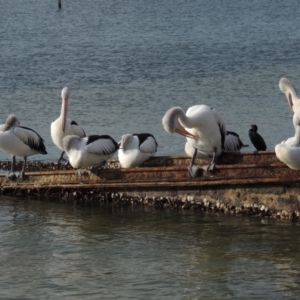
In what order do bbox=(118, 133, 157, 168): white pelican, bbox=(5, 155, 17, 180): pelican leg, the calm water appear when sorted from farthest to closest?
bbox=(5, 155, 17, 180): pelican leg → bbox=(118, 133, 157, 168): white pelican → the calm water

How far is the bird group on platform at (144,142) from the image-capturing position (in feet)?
36.2

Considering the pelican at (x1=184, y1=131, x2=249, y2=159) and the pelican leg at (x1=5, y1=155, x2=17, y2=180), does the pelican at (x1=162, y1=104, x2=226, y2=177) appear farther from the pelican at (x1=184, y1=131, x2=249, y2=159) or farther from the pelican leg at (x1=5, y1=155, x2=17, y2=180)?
the pelican leg at (x1=5, y1=155, x2=17, y2=180)

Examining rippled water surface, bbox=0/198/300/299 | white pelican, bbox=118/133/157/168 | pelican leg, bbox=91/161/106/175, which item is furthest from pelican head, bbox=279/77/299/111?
pelican leg, bbox=91/161/106/175

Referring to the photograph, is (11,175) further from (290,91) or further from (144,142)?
(290,91)

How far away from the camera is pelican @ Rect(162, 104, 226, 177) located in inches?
430

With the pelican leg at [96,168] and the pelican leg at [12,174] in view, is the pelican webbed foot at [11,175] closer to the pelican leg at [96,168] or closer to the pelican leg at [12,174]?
the pelican leg at [12,174]

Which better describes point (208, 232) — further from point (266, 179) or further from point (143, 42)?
point (143, 42)

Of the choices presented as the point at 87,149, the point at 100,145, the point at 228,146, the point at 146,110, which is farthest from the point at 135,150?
the point at 146,110

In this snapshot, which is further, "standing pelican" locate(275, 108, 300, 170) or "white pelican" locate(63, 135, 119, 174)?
"white pelican" locate(63, 135, 119, 174)

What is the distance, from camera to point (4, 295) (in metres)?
8.60

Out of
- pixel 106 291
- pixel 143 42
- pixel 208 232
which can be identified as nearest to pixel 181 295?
pixel 106 291

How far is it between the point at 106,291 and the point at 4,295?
0.89 meters

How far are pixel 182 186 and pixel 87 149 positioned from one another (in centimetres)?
123

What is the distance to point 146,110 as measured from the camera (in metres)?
19.8
